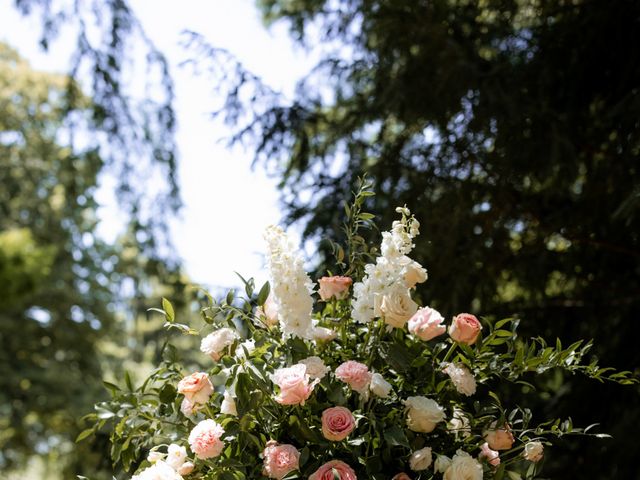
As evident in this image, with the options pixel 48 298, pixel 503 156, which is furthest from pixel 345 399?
pixel 48 298

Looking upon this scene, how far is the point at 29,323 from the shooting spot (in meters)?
10.4

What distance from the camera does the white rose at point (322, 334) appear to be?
5.05ft

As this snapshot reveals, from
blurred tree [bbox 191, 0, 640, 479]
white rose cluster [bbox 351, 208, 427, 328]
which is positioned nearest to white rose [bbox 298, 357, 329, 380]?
white rose cluster [bbox 351, 208, 427, 328]

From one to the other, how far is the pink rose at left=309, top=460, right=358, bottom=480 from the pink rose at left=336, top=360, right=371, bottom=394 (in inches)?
5.6

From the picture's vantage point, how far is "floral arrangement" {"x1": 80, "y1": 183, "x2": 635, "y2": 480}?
4.71ft

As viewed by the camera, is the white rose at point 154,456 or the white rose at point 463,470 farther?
the white rose at point 154,456

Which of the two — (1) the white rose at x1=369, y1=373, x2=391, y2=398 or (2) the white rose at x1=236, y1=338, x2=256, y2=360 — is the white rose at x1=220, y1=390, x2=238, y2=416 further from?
(1) the white rose at x1=369, y1=373, x2=391, y2=398

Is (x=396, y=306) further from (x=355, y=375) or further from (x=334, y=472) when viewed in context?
(x=334, y=472)

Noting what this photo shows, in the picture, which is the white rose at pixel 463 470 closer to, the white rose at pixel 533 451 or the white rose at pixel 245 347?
the white rose at pixel 533 451

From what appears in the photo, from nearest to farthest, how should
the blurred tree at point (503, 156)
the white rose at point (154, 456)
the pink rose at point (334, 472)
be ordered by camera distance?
the pink rose at point (334, 472)
the white rose at point (154, 456)
the blurred tree at point (503, 156)

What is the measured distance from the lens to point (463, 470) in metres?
1.40

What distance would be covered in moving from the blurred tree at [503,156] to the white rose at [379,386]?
4.77ft

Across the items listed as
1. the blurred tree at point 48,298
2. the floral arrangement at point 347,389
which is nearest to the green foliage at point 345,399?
the floral arrangement at point 347,389

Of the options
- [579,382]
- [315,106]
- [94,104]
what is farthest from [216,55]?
[579,382]
